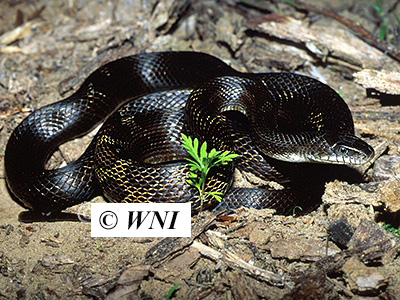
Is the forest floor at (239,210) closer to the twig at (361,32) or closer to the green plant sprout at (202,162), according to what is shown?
the twig at (361,32)

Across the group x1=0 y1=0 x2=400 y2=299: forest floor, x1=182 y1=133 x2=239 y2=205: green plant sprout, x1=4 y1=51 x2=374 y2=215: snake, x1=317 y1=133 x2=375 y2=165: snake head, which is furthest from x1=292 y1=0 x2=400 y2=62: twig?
x1=182 y1=133 x2=239 y2=205: green plant sprout

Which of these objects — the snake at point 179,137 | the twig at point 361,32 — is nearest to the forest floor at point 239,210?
the twig at point 361,32

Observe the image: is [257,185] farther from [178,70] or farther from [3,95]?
[3,95]

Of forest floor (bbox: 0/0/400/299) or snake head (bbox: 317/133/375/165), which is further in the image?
snake head (bbox: 317/133/375/165)

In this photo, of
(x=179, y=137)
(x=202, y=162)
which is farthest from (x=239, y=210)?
(x=179, y=137)

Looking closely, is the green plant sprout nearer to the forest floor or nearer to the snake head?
the forest floor

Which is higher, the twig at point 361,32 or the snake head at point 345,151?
the twig at point 361,32
